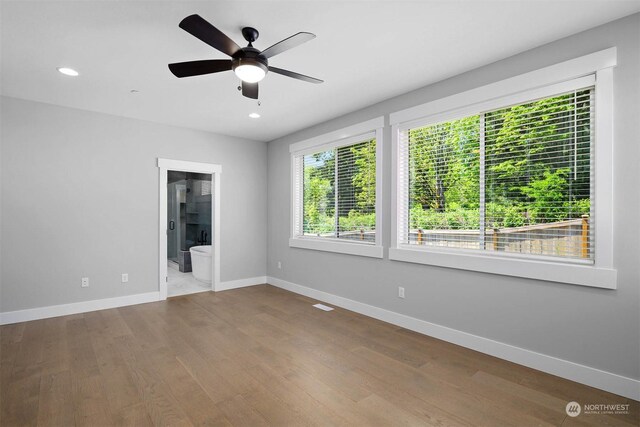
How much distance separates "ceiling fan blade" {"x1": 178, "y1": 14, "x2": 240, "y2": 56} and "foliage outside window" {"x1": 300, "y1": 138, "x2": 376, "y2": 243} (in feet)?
7.82

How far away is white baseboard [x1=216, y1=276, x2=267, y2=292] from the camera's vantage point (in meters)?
5.43

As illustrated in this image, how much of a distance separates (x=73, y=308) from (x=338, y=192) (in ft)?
12.6

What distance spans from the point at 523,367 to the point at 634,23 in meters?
2.72

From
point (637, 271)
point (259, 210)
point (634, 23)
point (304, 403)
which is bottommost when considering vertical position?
point (304, 403)

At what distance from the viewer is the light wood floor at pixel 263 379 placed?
205cm

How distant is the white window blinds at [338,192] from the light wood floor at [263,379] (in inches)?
53.5

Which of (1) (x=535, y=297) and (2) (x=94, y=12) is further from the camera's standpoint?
(1) (x=535, y=297)

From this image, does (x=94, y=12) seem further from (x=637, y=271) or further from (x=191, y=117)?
(x=637, y=271)

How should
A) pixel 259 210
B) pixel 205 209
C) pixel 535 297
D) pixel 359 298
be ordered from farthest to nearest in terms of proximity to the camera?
pixel 205 209
pixel 259 210
pixel 359 298
pixel 535 297

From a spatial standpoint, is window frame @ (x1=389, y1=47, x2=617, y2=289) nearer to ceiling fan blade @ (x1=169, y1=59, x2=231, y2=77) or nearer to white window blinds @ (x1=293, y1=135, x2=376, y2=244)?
white window blinds @ (x1=293, y1=135, x2=376, y2=244)

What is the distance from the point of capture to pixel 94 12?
2.20 m

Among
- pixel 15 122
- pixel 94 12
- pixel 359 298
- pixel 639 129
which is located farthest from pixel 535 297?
pixel 15 122

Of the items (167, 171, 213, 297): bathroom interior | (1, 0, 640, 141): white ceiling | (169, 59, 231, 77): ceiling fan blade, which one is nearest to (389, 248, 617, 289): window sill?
(1, 0, 640, 141): white ceiling

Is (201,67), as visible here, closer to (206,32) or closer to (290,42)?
(206,32)
